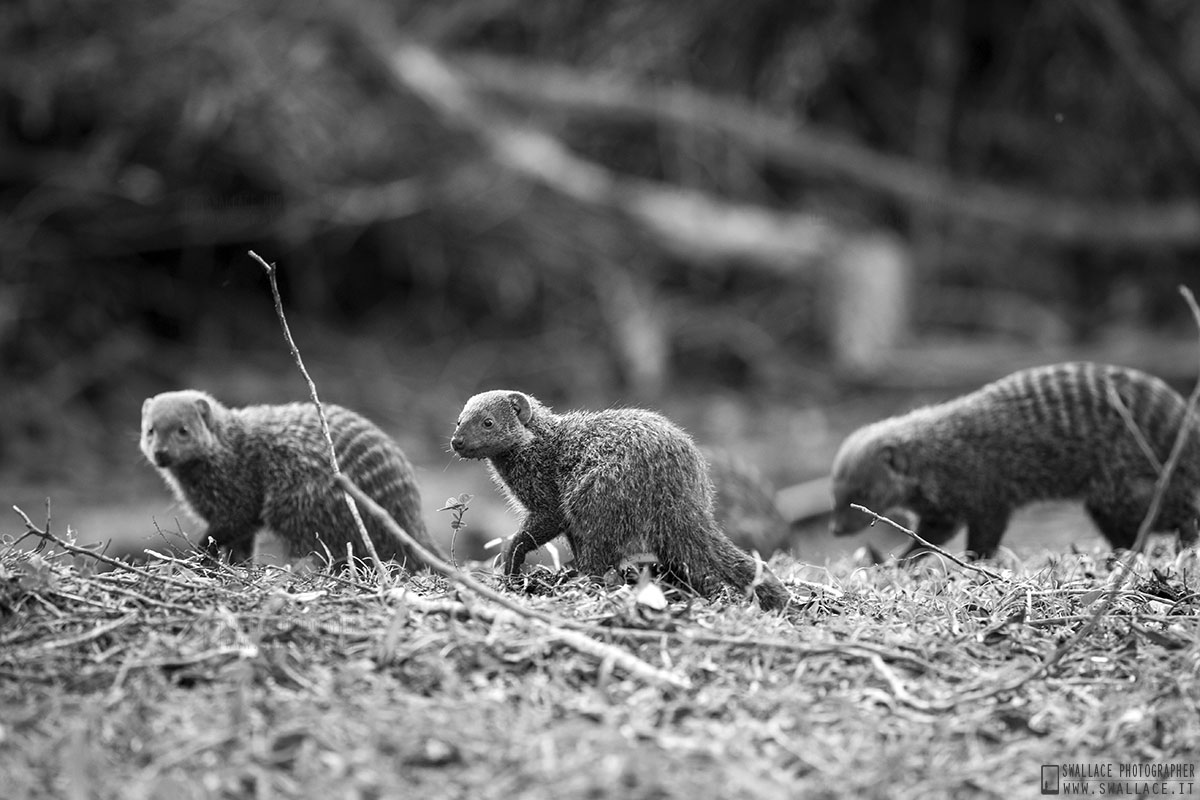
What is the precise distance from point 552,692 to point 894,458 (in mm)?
3594

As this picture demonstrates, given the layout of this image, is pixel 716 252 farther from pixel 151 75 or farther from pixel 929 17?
pixel 151 75

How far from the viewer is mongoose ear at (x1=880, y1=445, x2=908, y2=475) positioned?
6.73 metres

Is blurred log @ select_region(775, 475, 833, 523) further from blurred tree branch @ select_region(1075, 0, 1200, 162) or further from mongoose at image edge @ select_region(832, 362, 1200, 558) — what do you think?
blurred tree branch @ select_region(1075, 0, 1200, 162)

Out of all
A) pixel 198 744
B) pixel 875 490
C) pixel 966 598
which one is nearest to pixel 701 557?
pixel 966 598

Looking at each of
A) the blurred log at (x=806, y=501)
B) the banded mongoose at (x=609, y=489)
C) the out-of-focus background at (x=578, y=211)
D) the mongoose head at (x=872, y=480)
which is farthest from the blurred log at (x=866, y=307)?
the banded mongoose at (x=609, y=489)

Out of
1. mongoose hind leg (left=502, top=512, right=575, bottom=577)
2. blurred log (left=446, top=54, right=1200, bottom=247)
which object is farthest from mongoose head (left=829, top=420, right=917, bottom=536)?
blurred log (left=446, top=54, right=1200, bottom=247)

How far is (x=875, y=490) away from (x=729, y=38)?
29.5ft

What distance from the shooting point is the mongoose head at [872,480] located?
670 cm

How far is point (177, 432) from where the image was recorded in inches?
222

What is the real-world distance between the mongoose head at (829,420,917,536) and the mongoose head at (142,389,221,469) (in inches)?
122

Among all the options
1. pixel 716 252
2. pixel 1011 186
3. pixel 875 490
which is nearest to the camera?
pixel 875 490

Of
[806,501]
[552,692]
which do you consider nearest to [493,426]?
[552,692]

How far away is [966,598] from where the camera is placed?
4668 millimetres

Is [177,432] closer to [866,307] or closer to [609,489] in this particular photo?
[609,489]
